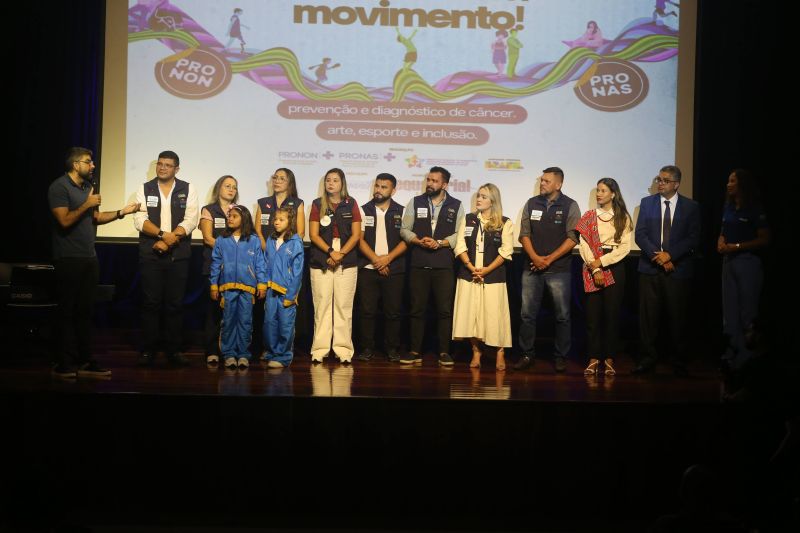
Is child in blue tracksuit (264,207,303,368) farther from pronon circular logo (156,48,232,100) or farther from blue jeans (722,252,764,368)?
blue jeans (722,252,764,368)

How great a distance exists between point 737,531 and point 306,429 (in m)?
2.53

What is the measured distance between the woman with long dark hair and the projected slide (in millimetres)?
942

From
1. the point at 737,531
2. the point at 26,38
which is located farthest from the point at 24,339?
the point at 737,531

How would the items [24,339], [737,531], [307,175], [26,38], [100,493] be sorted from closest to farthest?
1. [737,531]
2. [100,493]
3. [24,339]
4. [307,175]
5. [26,38]

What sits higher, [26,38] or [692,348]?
[26,38]

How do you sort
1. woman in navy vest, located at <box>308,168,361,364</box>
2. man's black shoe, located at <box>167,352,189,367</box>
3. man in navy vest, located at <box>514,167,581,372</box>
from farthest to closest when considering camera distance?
woman in navy vest, located at <box>308,168,361,364</box> → man in navy vest, located at <box>514,167,581,372</box> → man's black shoe, located at <box>167,352,189,367</box>

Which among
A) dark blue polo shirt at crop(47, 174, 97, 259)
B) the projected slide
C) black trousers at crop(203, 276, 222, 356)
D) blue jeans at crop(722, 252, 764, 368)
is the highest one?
the projected slide

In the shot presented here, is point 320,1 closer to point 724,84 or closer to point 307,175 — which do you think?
point 307,175

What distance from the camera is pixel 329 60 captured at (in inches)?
279

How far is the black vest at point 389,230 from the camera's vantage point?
21.8 feet

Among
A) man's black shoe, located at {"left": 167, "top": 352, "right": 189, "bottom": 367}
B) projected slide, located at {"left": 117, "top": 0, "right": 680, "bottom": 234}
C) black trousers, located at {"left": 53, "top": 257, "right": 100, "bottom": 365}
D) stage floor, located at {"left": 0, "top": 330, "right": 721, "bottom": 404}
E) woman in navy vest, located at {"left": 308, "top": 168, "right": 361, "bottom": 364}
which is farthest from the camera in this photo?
projected slide, located at {"left": 117, "top": 0, "right": 680, "bottom": 234}

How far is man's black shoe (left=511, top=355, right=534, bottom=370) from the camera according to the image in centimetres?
625

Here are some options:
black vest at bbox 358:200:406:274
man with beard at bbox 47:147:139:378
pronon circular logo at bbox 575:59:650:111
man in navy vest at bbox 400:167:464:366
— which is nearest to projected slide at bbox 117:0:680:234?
pronon circular logo at bbox 575:59:650:111

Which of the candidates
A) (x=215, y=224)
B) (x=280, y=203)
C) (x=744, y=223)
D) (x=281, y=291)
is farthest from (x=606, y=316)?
(x=215, y=224)
